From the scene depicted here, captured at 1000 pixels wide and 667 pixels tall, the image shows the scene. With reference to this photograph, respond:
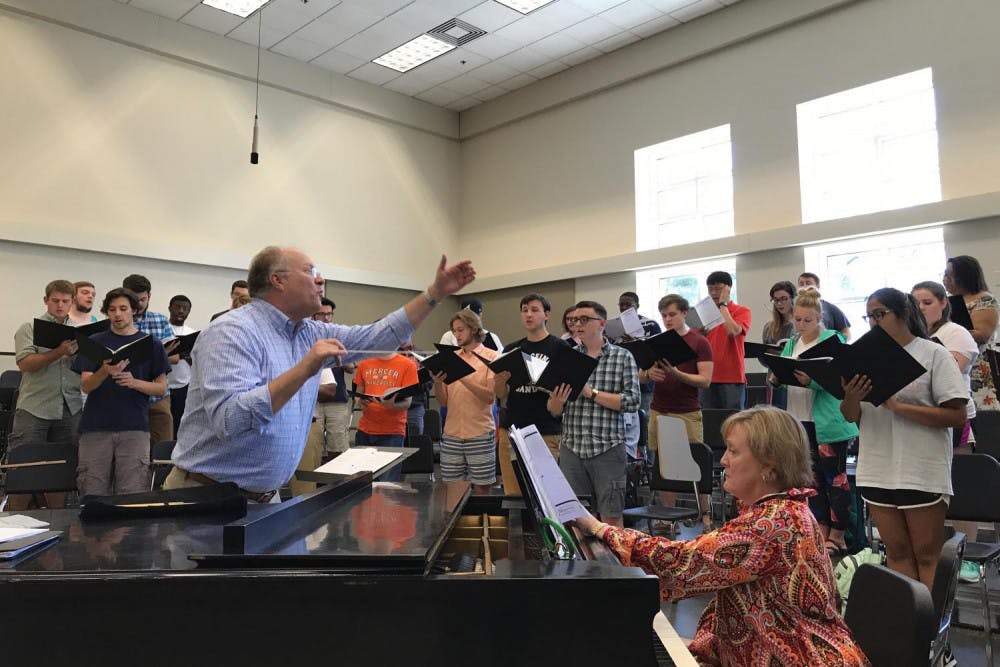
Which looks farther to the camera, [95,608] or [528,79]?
[528,79]

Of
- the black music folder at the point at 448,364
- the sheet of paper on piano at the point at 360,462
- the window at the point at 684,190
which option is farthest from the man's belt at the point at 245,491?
the window at the point at 684,190

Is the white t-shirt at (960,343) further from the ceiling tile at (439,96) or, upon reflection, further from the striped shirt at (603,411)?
the ceiling tile at (439,96)

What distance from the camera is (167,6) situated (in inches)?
316

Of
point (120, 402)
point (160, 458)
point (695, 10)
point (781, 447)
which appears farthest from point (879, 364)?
point (695, 10)

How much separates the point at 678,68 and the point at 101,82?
21.9 feet

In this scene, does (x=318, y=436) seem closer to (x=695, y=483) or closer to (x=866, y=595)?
(x=695, y=483)

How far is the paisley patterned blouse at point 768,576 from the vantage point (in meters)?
1.51

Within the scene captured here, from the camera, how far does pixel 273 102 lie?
30.4 feet

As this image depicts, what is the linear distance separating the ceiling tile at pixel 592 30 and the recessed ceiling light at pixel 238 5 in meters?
3.65

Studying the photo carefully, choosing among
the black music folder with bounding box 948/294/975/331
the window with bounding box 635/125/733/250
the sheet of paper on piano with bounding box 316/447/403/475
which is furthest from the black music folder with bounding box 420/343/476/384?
the window with bounding box 635/125/733/250

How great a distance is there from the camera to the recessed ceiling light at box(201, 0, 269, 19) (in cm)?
800

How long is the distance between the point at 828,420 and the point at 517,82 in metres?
7.90

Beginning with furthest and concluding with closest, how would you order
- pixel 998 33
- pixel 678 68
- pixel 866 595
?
pixel 678 68, pixel 998 33, pixel 866 595

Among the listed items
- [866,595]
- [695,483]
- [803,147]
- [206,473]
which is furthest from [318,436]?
[803,147]
